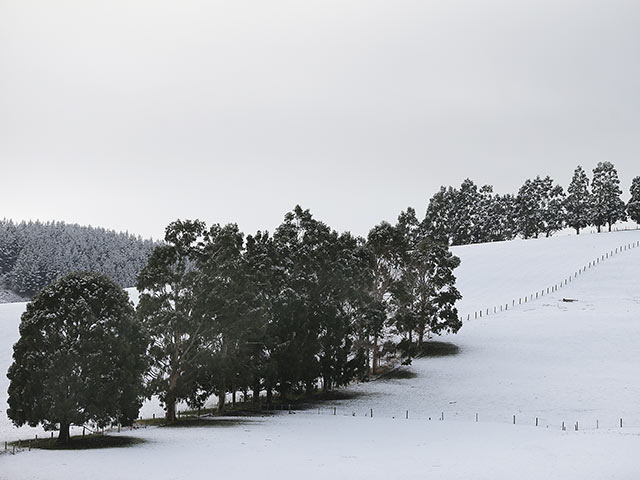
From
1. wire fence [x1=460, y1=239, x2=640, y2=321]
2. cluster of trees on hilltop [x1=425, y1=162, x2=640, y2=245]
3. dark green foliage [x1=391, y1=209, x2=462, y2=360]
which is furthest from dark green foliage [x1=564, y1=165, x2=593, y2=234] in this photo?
dark green foliage [x1=391, y1=209, x2=462, y2=360]

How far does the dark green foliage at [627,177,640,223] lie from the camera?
149 meters

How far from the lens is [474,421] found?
47.0 metres

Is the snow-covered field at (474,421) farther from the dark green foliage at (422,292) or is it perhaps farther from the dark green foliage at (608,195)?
the dark green foliage at (608,195)

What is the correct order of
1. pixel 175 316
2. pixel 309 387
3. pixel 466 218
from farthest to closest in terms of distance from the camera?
pixel 466 218
pixel 309 387
pixel 175 316

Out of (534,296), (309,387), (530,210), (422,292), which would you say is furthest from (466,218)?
(309,387)

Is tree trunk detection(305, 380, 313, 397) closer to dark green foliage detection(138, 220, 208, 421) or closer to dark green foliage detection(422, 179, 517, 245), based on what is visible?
dark green foliage detection(138, 220, 208, 421)

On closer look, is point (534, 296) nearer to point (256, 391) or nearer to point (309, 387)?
point (309, 387)

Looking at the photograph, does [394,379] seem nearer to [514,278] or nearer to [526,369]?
[526,369]

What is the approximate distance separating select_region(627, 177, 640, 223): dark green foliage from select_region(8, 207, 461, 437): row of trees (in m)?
95.4

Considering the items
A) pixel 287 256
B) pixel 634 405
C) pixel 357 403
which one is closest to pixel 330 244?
pixel 287 256

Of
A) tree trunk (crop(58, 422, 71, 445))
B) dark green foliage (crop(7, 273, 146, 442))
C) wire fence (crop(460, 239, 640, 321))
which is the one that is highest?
wire fence (crop(460, 239, 640, 321))

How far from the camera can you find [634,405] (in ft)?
163

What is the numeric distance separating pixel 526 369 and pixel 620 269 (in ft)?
167

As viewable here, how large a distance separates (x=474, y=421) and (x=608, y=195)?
118 meters
